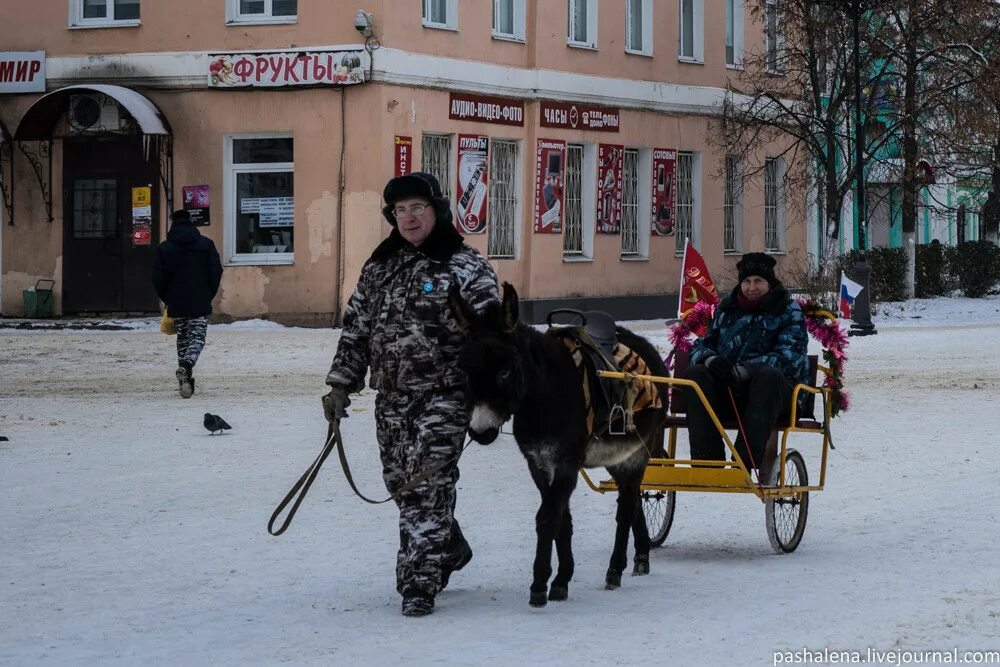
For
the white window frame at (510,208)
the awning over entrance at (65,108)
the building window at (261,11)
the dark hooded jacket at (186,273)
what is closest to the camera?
the dark hooded jacket at (186,273)

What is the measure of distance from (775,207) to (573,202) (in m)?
8.24

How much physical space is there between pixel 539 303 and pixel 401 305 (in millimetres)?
24666

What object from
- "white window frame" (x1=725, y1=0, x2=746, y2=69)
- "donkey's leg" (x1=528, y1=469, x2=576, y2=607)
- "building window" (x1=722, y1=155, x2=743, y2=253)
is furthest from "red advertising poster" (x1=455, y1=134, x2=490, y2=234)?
"donkey's leg" (x1=528, y1=469, x2=576, y2=607)

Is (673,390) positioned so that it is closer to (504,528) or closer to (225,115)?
(504,528)

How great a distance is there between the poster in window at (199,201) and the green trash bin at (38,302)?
279cm

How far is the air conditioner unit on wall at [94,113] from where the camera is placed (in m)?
30.6

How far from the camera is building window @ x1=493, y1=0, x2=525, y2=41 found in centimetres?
3272

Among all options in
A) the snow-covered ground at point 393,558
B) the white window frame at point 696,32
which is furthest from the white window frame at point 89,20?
the snow-covered ground at point 393,558

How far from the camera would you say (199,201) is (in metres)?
30.5

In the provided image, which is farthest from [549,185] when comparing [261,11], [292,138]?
[261,11]

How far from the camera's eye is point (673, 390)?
10.5 metres

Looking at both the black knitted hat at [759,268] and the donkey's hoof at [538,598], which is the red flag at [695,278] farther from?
the donkey's hoof at [538,598]

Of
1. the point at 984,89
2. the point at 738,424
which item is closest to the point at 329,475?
the point at 738,424

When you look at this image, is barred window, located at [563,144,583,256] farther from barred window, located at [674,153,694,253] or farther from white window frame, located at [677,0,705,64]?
white window frame, located at [677,0,705,64]
